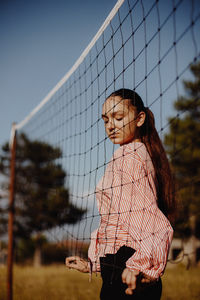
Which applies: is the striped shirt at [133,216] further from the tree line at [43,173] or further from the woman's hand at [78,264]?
the tree line at [43,173]

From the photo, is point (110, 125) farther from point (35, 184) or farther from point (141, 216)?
point (35, 184)

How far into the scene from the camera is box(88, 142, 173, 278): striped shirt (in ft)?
4.39

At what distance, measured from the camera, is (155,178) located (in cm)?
164

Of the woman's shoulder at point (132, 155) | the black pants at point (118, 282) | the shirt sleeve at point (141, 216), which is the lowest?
the black pants at point (118, 282)

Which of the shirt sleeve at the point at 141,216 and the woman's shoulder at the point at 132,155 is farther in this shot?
the woman's shoulder at the point at 132,155

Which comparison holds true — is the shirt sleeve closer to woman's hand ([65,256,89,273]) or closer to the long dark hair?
the long dark hair

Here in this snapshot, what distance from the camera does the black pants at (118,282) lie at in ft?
4.79

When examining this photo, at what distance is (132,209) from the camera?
1518 mm

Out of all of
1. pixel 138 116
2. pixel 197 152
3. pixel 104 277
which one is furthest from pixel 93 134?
pixel 197 152

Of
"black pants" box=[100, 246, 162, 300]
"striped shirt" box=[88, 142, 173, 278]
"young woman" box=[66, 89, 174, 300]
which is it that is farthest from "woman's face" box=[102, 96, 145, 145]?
"black pants" box=[100, 246, 162, 300]

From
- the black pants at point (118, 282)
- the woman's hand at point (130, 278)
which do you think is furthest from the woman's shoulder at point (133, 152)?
the woman's hand at point (130, 278)

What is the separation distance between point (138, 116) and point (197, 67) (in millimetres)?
15876

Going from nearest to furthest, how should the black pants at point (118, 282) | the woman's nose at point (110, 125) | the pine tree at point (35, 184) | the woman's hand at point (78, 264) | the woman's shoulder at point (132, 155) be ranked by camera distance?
1. the black pants at point (118, 282)
2. the woman's shoulder at point (132, 155)
3. the woman's hand at point (78, 264)
4. the woman's nose at point (110, 125)
5. the pine tree at point (35, 184)

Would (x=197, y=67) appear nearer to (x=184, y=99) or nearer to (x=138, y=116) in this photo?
(x=184, y=99)
